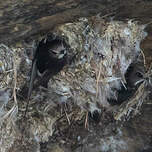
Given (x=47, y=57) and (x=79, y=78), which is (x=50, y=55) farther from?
(x=79, y=78)

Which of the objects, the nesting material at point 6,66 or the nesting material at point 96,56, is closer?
the nesting material at point 6,66

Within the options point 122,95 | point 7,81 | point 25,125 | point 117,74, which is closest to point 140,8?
point 117,74

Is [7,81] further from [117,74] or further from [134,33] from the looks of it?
[134,33]

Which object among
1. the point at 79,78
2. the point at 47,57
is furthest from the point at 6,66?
the point at 79,78

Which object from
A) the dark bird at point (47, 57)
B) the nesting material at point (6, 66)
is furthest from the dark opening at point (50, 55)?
the nesting material at point (6, 66)

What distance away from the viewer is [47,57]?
192 centimetres

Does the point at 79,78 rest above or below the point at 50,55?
below

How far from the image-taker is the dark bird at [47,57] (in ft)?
6.24

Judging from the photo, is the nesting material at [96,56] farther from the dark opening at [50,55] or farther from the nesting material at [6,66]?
the nesting material at [6,66]

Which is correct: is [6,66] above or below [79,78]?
above

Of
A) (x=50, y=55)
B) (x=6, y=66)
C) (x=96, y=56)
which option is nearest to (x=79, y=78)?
(x=96, y=56)

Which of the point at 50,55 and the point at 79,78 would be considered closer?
the point at 50,55

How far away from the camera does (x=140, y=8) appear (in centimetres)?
179

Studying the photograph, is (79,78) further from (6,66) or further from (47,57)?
(6,66)
